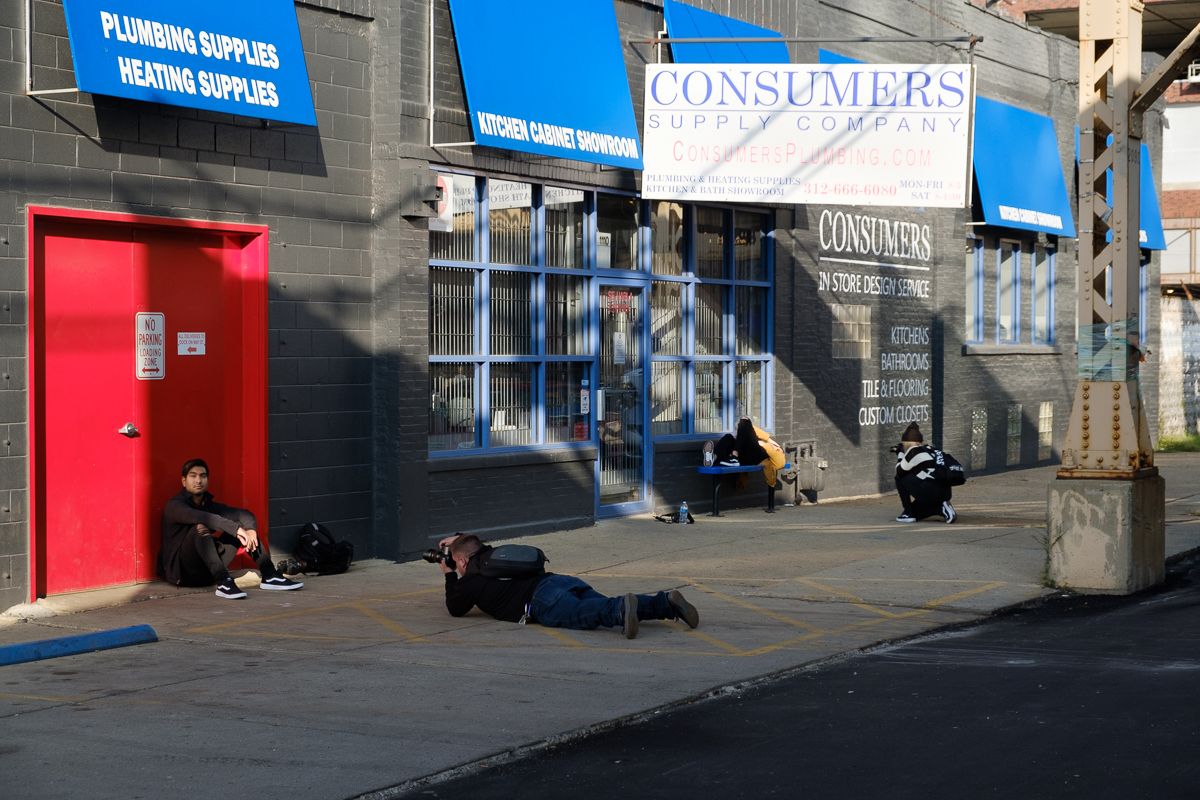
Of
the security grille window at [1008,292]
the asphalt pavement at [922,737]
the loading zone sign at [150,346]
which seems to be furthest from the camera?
the security grille window at [1008,292]

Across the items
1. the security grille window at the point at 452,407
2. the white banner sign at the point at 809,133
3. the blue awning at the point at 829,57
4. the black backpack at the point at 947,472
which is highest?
the blue awning at the point at 829,57

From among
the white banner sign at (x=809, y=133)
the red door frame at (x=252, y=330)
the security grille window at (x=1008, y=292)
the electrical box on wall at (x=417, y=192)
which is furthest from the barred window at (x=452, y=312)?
the security grille window at (x=1008, y=292)

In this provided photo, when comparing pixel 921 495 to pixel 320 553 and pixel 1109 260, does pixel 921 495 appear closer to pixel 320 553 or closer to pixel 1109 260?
pixel 1109 260

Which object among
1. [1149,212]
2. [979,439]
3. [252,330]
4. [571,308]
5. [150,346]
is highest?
[1149,212]

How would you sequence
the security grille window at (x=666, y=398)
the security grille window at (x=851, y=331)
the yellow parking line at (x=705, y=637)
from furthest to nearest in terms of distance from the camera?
the security grille window at (x=851, y=331), the security grille window at (x=666, y=398), the yellow parking line at (x=705, y=637)

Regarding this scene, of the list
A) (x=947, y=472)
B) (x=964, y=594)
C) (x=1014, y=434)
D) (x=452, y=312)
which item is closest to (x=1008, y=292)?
(x=1014, y=434)

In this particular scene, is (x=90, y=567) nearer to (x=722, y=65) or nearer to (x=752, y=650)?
(x=752, y=650)

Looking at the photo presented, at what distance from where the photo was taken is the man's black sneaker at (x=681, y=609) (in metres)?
8.48

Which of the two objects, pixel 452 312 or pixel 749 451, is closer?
pixel 452 312

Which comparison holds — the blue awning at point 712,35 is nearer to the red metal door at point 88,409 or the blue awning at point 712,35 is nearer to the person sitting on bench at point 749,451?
the person sitting on bench at point 749,451

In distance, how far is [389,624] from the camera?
9016mm

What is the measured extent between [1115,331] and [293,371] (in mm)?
6603

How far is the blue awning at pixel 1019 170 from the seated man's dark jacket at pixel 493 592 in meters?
13.0

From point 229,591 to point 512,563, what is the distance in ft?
7.84
